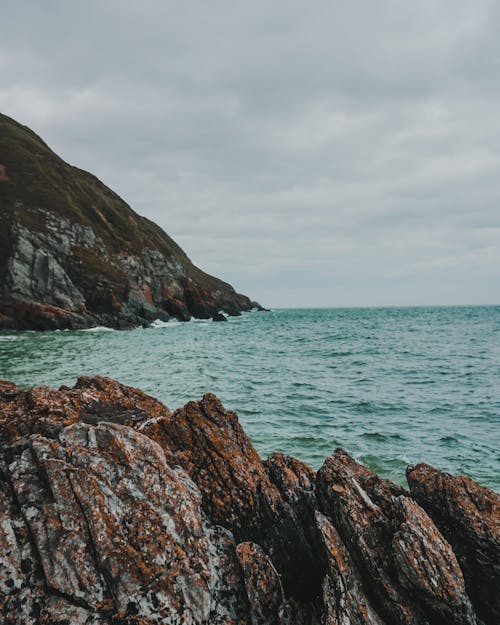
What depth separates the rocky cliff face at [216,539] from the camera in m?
6.57

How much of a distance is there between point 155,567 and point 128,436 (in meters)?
2.64

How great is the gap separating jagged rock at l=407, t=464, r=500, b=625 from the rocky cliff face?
0.07 ft

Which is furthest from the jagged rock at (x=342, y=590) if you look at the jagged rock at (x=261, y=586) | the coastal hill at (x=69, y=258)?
the coastal hill at (x=69, y=258)

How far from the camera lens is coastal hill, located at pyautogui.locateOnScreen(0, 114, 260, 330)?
263ft

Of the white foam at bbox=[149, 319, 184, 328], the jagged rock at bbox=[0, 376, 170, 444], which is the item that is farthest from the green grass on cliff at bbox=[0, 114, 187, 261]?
the jagged rock at bbox=[0, 376, 170, 444]

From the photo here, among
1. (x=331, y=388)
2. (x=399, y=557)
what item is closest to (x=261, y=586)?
(x=399, y=557)

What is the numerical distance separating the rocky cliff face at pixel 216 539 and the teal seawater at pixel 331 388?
7843mm

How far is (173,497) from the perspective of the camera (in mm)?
7875

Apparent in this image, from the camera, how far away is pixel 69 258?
9881 cm

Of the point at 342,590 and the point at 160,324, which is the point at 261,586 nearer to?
the point at 342,590

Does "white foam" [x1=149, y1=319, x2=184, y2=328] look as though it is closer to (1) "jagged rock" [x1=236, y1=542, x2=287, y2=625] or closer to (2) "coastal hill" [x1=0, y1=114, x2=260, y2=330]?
(2) "coastal hill" [x1=0, y1=114, x2=260, y2=330]

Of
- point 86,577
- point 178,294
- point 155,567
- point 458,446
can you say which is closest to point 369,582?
point 155,567

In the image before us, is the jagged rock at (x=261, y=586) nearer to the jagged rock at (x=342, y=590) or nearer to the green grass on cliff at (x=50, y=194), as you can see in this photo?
the jagged rock at (x=342, y=590)

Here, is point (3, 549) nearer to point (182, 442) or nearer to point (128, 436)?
point (128, 436)
